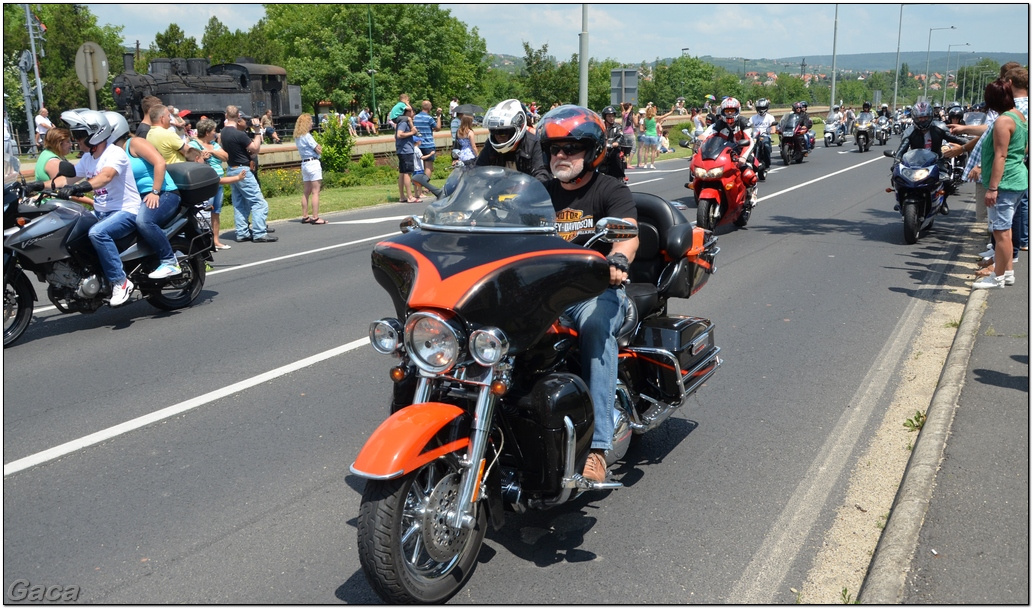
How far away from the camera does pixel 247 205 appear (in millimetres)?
13094

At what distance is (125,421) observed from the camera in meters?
5.59

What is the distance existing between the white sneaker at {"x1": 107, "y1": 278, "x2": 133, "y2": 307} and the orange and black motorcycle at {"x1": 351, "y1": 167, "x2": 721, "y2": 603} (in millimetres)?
→ 4835

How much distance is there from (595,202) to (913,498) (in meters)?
2.08

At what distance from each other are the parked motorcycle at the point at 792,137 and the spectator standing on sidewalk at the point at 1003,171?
18561 mm

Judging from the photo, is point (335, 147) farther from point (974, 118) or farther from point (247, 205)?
point (974, 118)

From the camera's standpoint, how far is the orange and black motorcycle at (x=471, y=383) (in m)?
3.31

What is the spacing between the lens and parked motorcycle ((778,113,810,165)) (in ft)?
88.0

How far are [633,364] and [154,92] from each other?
37.3 meters

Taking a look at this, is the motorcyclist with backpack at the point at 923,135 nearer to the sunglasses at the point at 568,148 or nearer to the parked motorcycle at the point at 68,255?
the parked motorcycle at the point at 68,255

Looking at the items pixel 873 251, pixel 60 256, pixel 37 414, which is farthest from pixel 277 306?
pixel 873 251

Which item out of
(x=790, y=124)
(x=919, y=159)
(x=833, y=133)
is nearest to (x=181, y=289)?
(x=919, y=159)

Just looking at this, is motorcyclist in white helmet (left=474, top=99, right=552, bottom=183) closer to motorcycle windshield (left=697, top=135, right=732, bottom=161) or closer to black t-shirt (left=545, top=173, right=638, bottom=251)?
black t-shirt (left=545, top=173, right=638, bottom=251)

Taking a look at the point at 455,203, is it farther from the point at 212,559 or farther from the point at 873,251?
the point at 873,251

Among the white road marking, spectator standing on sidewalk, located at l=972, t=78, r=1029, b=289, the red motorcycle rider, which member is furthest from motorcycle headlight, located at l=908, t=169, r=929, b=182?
the white road marking
